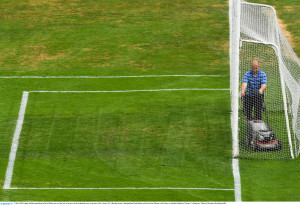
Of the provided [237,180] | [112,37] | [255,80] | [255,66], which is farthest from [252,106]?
[112,37]

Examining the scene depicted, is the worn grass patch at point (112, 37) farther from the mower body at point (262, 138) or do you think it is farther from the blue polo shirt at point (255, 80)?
the mower body at point (262, 138)

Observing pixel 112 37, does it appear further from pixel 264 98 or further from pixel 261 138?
pixel 261 138

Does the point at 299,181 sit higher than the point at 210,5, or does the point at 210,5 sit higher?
the point at 299,181

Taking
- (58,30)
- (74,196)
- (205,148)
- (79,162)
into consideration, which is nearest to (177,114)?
(205,148)

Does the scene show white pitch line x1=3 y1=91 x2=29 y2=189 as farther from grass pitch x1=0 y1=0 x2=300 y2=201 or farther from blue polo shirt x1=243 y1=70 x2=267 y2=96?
blue polo shirt x1=243 y1=70 x2=267 y2=96

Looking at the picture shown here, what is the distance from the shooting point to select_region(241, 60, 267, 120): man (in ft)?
54.2

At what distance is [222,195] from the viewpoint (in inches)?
579

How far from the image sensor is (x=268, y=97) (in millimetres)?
18281

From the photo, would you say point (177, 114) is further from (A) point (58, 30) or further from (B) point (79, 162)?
(A) point (58, 30)

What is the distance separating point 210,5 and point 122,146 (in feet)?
36.4

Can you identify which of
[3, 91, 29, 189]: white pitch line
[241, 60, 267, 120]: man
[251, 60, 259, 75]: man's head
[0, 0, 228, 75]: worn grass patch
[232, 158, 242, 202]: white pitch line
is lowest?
[0, 0, 228, 75]: worn grass patch

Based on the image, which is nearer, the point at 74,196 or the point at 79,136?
the point at 74,196

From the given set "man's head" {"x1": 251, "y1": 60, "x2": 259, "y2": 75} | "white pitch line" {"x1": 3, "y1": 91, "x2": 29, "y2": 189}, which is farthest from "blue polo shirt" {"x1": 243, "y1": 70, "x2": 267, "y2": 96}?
"white pitch line" {"x1": 3, "y1": 91, "x2": 29, "y2": 189}

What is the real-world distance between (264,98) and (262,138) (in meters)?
2.30
